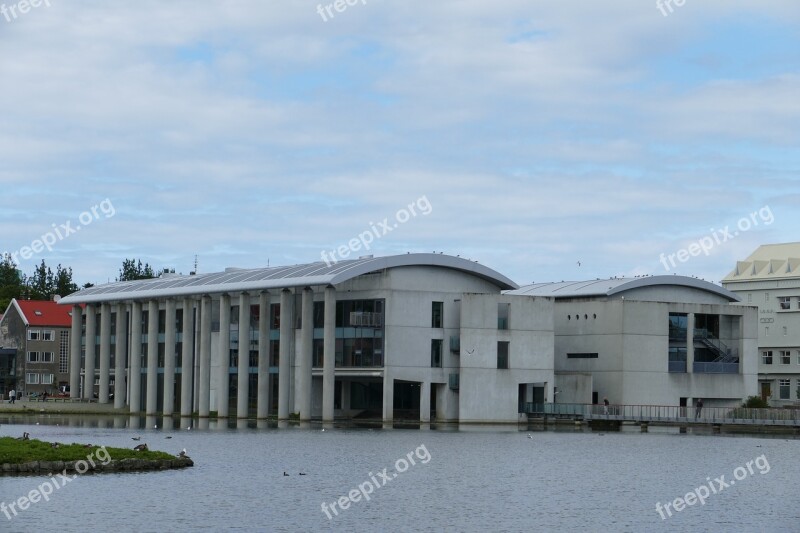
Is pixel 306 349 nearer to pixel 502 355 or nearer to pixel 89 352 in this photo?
pixel 502 355

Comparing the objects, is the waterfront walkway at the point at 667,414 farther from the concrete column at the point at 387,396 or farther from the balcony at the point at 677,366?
the concrete column at the point at 387,396

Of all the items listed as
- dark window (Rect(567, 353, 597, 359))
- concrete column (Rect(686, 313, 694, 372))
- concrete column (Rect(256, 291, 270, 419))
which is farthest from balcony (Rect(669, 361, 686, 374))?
concrete column (Rect(256, 291, 270, 419))

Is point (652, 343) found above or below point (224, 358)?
above

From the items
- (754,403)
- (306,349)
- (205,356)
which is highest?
(306,349)

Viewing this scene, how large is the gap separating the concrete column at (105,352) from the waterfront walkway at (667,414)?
4378 cm

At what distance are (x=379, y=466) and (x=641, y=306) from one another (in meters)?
53.2

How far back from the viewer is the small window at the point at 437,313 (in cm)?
10319

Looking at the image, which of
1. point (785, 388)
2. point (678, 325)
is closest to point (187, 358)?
point (678, 325)

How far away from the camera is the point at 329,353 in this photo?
102 m

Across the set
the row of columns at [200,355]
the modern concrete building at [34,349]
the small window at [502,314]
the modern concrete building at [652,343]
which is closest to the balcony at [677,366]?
the modern concrete building at [652,343]

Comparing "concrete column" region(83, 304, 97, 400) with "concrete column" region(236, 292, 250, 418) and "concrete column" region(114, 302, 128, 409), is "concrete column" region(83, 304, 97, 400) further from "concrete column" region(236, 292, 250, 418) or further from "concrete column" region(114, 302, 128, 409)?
"concrete column" region(236, 292, 250, 418)

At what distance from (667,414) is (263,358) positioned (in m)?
32.7

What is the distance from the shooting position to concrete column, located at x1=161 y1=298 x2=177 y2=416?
116 meters

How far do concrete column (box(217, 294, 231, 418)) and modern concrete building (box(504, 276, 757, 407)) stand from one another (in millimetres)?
27499
